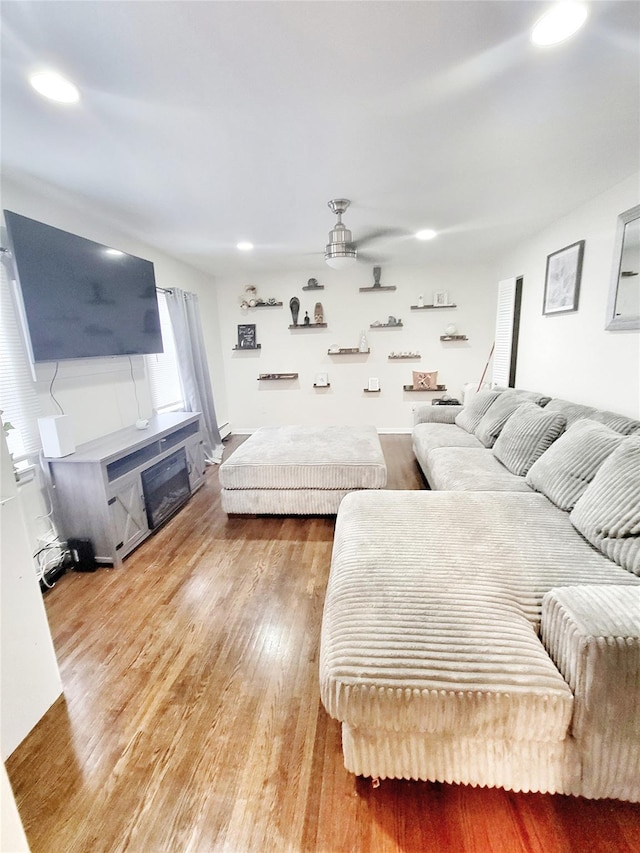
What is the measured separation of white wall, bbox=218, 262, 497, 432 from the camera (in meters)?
4.71

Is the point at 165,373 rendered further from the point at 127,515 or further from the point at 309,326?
the point at 309,326

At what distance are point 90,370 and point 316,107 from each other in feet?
7.58

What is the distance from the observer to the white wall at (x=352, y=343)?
471 centimetres

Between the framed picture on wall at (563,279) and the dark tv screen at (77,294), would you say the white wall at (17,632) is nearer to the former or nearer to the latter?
the dark tv screen at (77,294)

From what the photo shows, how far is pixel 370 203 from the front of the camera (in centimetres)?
254

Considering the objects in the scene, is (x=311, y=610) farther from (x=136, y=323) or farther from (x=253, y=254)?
(x=253, y=254)

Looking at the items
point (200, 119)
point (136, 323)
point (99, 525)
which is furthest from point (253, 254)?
point (99, 525)

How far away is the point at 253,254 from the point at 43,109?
2.52m

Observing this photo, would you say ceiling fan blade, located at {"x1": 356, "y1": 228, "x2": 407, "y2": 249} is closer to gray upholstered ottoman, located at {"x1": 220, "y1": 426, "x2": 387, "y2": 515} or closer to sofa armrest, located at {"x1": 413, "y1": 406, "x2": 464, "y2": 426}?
sofa armrest, located at {"x1": 413, "y1": 406, "x2": 464, "y2": 426}

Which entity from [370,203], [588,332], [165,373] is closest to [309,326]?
[165,373]

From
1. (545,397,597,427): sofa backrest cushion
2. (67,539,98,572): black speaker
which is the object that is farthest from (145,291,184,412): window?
(545,397,597,427): sofa backrest cushion

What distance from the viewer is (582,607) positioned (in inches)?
40.3

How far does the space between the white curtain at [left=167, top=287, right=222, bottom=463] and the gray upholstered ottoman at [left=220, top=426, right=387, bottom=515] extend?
1479mm

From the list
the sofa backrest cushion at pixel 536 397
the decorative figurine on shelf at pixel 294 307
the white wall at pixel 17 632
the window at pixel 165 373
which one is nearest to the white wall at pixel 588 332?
the sofa backrest cushion at pixel 536 397
